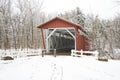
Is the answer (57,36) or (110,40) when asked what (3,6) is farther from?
(110,40)

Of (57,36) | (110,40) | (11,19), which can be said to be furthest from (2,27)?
(110,40)

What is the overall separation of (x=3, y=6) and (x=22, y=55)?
18297 mm

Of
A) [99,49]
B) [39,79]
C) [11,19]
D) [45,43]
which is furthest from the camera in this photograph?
[11,19]

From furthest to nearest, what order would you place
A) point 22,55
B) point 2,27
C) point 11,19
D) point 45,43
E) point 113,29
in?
point 11,19
point 2,27
point 113,29
point 45,43
point 22,55

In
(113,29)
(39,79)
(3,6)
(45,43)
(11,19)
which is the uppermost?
(3,6)

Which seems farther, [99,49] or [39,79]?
[99,49]

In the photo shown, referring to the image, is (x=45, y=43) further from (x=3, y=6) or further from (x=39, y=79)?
(x=3, y=6)

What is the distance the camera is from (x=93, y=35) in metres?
24.4

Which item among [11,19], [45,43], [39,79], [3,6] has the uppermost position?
[3,6]

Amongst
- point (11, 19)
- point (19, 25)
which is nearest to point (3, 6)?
point (11, 19)

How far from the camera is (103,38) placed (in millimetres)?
26203

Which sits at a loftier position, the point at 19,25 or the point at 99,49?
the point at 19,25

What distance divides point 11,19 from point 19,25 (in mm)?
2564

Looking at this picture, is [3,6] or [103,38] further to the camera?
[3,6]
